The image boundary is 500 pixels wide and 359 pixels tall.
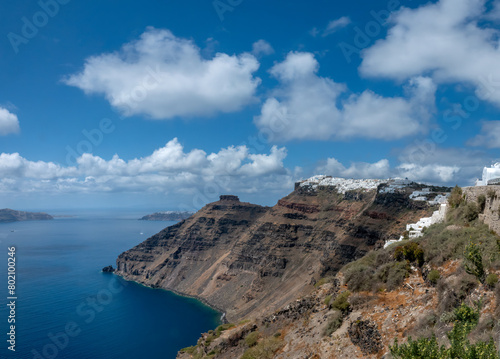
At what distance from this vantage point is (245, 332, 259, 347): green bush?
3156cm

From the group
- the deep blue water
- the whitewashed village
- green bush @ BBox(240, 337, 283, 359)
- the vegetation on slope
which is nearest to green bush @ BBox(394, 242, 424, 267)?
the vegetation on slope

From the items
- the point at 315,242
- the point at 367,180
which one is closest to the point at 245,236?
the point at 315,242

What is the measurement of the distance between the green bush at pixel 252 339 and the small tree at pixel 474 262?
19.8 meters

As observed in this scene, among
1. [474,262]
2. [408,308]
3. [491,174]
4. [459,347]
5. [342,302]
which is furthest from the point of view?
[491,174]

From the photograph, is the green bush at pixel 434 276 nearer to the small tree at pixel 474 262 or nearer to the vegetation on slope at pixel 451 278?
the vegetation on slope at pixel 451 278

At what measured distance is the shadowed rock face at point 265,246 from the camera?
105 m

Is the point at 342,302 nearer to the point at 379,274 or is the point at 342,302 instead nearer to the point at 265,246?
the point at 379,274

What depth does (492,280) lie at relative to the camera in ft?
58.6

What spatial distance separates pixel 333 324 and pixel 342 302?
2.38 m

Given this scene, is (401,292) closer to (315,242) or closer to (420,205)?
(420,205)

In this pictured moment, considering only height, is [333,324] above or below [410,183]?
below

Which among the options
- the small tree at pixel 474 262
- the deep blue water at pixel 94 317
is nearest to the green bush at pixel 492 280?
the small tree at pixel 474 262

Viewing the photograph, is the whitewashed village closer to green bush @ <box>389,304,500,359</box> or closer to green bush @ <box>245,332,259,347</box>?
green bush @ <box>245,332,259,347</box>

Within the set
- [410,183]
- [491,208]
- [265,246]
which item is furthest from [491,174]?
[265,246]
